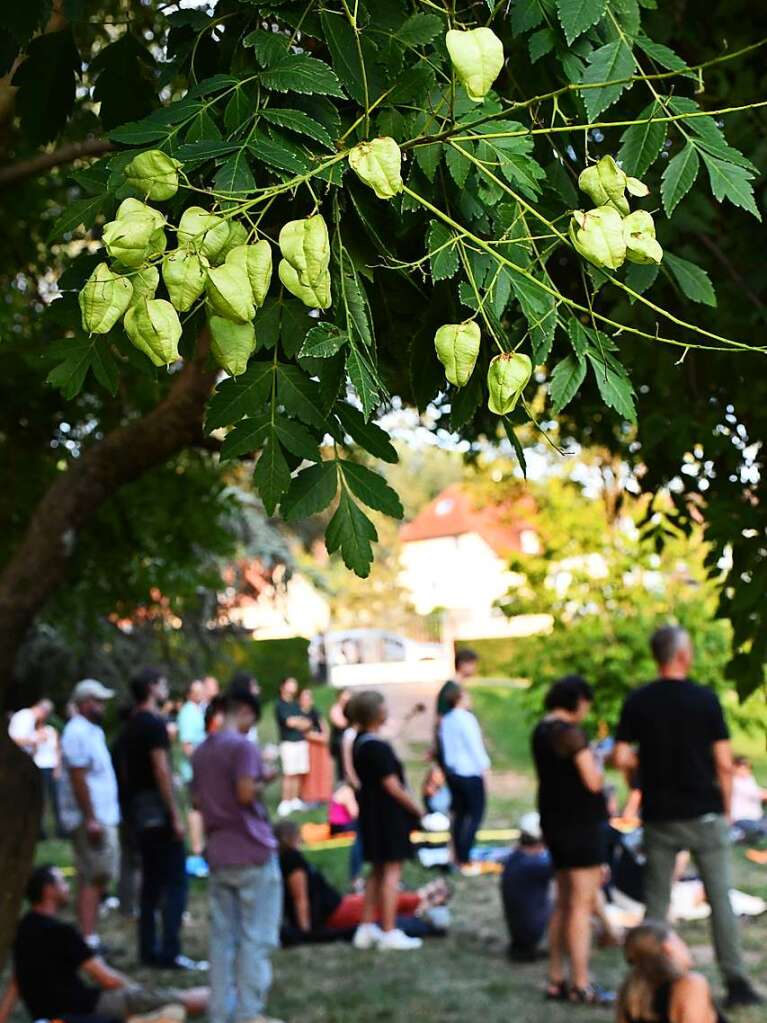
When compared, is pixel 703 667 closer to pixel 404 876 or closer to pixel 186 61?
pixel 404 876

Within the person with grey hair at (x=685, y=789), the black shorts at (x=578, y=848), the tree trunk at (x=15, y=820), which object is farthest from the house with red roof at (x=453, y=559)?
the tree trunk at (x=15, y=820)

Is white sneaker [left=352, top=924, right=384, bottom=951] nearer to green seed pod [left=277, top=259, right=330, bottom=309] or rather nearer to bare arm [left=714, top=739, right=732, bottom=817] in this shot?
bare arm [left=714, top=739, right=732, bottom=817]

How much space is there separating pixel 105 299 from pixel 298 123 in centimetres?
34

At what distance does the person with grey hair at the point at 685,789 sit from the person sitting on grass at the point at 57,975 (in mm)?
2545

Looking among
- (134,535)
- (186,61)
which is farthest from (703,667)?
(186,61)

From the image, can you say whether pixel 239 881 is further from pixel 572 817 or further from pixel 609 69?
pixel 609 69

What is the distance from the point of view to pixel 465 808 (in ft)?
41.1

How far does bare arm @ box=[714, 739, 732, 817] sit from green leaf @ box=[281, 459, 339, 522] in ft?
19.2

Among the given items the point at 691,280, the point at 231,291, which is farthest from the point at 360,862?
the point at 231,291

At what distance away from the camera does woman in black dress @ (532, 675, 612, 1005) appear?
7742 mm

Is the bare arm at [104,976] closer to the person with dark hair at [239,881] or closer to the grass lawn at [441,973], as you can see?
the person with dark hair at [239,881]

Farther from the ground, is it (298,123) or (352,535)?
(298,123)

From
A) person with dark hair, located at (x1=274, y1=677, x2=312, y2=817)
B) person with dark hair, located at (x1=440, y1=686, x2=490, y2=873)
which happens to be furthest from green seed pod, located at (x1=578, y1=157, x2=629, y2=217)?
person with dark hair, located at (x1=274, y1=677, x2=312, y2=817)

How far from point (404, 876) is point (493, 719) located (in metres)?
17.3
